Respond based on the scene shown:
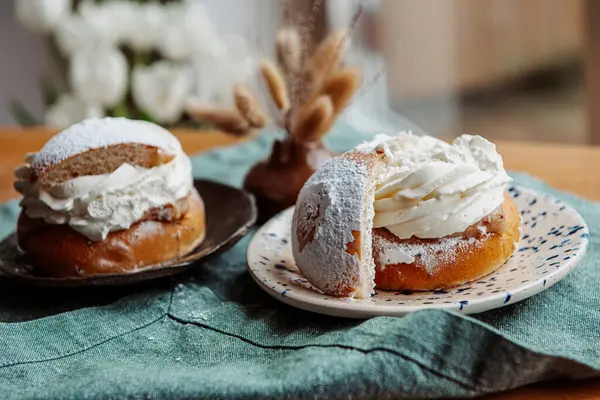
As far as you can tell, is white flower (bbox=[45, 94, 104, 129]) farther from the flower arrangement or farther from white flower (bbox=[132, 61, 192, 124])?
white flower (bbox=[132, 61, 192, 124])

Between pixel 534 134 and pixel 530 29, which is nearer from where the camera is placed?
pixel 530 29

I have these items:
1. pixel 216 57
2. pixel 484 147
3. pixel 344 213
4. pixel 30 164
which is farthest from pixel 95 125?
pixel 216 57

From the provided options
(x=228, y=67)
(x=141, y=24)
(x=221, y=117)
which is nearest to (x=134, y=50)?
(x=141, y=24)

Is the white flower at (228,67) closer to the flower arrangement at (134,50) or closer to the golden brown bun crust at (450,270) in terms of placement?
the flower arrangement at (134,50)

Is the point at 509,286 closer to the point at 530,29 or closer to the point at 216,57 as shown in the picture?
the point at 216,57

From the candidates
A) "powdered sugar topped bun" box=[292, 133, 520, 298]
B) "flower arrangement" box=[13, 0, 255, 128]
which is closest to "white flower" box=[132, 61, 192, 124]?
"flower arrangement" box=[13, 0, 255, 128]

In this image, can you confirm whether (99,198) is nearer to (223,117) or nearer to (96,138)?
(96,138)

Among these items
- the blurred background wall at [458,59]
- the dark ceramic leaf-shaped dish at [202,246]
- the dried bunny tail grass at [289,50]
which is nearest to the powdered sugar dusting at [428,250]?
the dark ceramic leaf-shaped dish at [202,246]

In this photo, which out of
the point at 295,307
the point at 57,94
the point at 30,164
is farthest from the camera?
the point at 57,94
